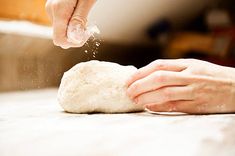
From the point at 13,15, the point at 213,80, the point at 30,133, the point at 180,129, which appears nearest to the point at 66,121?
the point at 30,133

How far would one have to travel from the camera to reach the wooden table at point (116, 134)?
0.74 metres

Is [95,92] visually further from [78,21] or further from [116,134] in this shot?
[116,134]

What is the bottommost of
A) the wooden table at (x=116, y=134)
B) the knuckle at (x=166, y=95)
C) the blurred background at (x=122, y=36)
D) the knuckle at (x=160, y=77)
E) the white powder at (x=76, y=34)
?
the wooden table at (x=116, y=134)

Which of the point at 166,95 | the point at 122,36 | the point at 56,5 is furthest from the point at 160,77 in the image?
the point at 122,36

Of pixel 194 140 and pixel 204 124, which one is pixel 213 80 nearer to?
pixel 204 124

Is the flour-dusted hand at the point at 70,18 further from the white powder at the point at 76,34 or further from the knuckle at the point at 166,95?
the knuckle at the point at 166,95

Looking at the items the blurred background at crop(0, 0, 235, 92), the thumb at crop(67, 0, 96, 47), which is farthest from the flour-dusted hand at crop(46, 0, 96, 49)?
the blurred background at crop(0, 0, 235, 92)

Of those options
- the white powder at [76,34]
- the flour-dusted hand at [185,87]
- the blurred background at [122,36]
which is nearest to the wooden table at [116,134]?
the flour-dusted hand at [185,87]

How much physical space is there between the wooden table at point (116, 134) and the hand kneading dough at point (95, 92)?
1.7 inches

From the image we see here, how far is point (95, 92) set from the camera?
1.18 m

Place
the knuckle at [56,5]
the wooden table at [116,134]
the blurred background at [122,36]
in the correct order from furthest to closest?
the blurred background at [122,36], the knuckle at [56,5], the wooden table at [116,134]

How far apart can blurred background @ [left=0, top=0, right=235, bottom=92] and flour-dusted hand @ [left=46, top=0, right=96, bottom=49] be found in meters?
0.42

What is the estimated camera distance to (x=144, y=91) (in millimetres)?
1112

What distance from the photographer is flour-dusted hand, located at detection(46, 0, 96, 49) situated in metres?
1.08
